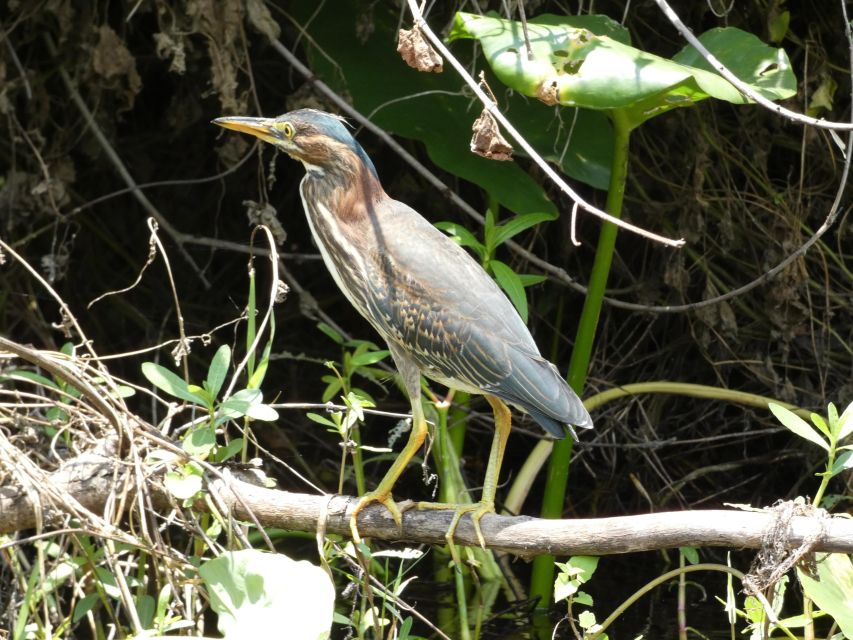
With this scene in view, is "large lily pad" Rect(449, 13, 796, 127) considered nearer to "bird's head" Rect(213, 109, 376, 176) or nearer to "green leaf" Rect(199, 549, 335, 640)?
"bird's head" Rect(213, 109, 376, 176)

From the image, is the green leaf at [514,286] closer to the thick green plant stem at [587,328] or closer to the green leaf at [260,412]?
the thick green plant stem at [587,328]

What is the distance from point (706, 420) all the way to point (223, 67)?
1.99 m

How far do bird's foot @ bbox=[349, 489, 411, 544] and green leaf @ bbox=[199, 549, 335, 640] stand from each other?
349mm

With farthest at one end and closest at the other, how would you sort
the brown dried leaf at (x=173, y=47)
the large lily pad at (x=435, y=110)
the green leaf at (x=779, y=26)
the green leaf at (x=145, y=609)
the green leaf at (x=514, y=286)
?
the green leaf at (x=779, y=26) → the large lily pad at (x=435, y=110) → the brown dried leaf at (x=173, y=47) → the green leaf at (x=514, y=286) → the green leaf at (x=145, y=609)

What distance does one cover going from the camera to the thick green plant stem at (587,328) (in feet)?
9.53

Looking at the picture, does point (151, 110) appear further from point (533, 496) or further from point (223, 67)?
point (533, 496)

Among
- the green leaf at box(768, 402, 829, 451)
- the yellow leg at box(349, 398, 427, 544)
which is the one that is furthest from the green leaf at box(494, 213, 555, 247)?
the green leaf at box(768, 402, 829, 451)

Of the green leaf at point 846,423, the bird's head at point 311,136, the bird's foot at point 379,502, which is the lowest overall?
the bird's foot at point 379,502

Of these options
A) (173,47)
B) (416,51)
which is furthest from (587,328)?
→ (173,47)

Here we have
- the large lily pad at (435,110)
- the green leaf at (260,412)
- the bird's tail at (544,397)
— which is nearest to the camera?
the green leaf at (260,412)

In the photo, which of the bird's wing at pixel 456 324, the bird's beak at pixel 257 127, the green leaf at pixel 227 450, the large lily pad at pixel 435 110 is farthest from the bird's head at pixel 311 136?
the green leaf at pixel 227 450

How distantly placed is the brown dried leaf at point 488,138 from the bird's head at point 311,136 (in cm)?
65

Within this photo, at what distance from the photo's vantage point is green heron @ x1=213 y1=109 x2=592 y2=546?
8.12 ft

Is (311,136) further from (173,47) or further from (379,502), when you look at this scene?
(379,502)
